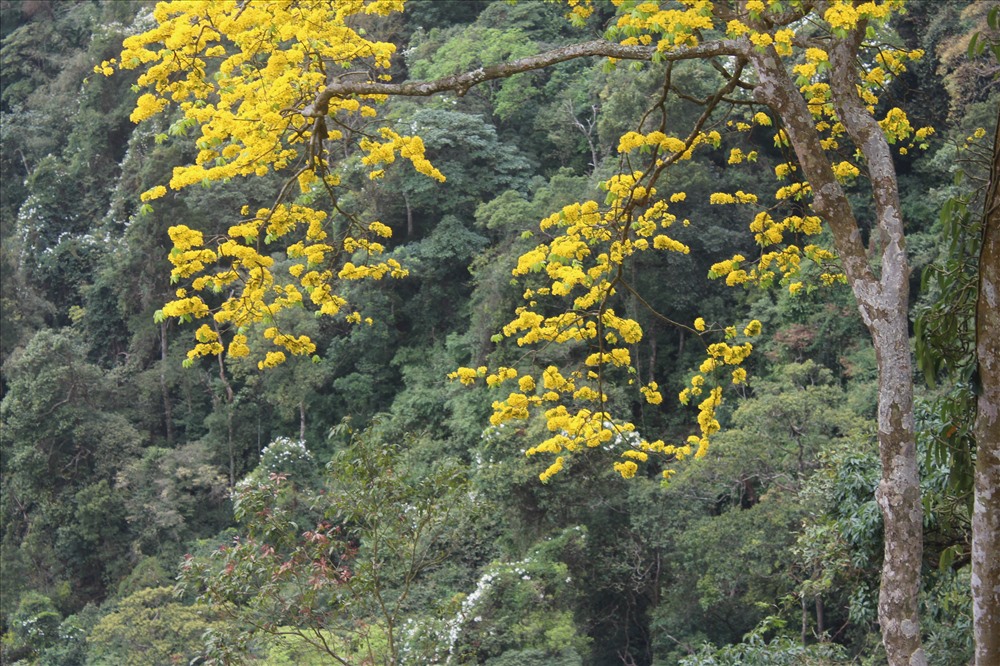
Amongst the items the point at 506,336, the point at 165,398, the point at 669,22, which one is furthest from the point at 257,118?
the point at 165,398

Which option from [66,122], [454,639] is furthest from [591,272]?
[66,122]

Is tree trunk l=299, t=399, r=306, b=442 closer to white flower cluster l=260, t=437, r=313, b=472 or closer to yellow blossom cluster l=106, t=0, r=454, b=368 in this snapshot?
white flower cluster l=260, t=437, r=313, b=472

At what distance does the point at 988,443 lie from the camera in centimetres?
282

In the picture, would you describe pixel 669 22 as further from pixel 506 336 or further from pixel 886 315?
pixel 506 336

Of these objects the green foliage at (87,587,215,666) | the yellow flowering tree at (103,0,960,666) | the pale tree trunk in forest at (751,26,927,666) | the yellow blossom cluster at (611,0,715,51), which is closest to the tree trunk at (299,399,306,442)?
the green foliage at (87,587,215,666)

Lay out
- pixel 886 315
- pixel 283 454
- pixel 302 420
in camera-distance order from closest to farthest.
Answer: pixel 886 315 < pixel 283 454 < pixel 302 420

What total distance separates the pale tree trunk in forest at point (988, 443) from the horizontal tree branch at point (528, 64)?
1.04 metres

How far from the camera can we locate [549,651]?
35.4 ft

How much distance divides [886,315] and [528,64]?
1.35 metres

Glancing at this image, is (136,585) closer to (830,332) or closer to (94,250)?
(94,250)

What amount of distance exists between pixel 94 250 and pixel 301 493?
24.6 feet

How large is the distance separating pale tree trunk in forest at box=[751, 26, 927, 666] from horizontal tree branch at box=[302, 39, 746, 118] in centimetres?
16

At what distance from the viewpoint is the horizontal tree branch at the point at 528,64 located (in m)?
3.60

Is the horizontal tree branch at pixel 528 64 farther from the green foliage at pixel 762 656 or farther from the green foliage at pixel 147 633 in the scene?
the green foliage at pixel 147 633
